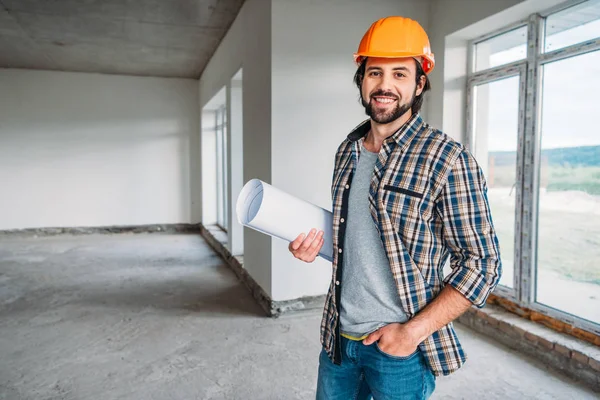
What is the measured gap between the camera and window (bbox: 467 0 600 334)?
276cm

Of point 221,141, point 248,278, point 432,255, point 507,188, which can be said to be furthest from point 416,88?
point 221,141

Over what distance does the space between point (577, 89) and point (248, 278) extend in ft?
10.2

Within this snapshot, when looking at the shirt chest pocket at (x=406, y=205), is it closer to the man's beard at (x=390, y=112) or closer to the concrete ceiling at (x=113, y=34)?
the man's beard at (x=390, y=112)

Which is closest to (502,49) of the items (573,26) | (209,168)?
(573,26)

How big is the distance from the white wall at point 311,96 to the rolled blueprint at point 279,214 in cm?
234

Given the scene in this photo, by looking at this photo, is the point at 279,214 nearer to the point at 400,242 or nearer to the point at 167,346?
the point at 400,242

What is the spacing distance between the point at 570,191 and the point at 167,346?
112 inches

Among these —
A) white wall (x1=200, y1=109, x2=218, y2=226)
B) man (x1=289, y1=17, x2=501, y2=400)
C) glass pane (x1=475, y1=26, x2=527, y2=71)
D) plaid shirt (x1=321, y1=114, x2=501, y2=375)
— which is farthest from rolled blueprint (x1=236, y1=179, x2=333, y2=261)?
white wall (x1=200, y1=109, x2=218, y2=226)

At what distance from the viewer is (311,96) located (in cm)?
372

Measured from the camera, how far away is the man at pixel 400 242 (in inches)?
41.4

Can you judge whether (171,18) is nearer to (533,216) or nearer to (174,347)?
(174,347)

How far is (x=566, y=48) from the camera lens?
9.27ft

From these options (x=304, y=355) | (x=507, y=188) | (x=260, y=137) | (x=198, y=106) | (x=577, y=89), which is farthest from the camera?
(x=198, y=106)

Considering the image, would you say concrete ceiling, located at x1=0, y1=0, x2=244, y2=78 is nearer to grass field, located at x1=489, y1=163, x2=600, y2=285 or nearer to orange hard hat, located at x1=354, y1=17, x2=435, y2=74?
grass field, located at x1=489, y1=163, x2=600, y2=285
